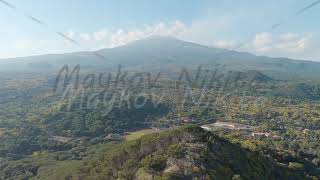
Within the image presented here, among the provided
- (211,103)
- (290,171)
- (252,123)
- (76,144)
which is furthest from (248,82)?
(290,171)

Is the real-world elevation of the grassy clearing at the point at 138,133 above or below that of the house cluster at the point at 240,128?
below

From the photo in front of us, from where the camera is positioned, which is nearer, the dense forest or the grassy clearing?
the dense forest

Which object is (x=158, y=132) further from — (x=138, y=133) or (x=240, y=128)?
(x=240, y=128)

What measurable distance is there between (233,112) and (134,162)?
210ft

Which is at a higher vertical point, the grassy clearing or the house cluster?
the house cluster

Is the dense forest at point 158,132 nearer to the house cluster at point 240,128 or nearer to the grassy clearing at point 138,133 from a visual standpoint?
the house cluster at point 240,128

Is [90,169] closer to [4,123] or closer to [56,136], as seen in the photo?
[56,136]

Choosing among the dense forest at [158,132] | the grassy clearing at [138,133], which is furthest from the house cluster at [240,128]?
the grassy clearing at [138,133]

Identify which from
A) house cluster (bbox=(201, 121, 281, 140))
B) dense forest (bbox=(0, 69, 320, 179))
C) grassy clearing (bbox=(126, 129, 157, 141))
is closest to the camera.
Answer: dense forest (bbox=(0, 69, 320, 179))

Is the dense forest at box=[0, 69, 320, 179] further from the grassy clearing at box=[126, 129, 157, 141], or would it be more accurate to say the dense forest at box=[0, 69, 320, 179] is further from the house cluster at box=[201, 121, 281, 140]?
the grassy clearing at box=[126, 129, 157, 141]

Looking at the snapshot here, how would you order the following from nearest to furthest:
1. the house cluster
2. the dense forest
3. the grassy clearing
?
the dense forest < the house cluster < the grassy clearing

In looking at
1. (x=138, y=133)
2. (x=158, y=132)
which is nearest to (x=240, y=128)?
(x=138, y=133)

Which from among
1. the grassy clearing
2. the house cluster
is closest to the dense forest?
the house cluster

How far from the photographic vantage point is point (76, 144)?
67938mm
